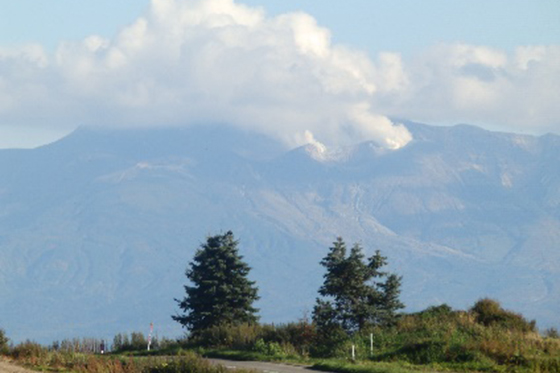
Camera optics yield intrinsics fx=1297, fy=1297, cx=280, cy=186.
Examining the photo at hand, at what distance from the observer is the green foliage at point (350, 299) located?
169 feet

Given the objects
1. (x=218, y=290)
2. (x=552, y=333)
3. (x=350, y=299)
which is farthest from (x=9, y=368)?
(x=218, y=290)

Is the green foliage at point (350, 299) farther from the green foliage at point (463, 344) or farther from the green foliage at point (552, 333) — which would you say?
the green foliage at point (552, 333)

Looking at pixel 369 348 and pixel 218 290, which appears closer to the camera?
pixel 369 348

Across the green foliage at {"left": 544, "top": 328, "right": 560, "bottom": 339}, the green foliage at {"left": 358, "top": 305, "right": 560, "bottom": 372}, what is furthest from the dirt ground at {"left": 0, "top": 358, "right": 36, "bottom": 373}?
the green foliage at {"left": 544, "top": 328, "right": 560, "bottom": 339}

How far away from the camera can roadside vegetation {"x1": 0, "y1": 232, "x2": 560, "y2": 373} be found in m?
41.1

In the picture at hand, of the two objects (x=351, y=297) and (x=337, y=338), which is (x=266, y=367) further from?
(x=351, y=297)

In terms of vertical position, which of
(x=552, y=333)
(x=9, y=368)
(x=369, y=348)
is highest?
(x=552, y=333)

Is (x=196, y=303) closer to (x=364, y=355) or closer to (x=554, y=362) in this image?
(x=364, y=355)

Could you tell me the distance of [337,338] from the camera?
4991 cm

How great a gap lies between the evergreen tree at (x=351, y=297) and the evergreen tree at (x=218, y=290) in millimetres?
10910

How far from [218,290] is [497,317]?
59.7ft

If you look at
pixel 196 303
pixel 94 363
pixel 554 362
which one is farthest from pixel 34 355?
pixel 196 303

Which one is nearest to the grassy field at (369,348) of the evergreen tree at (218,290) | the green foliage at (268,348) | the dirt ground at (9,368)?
the green foliage at (268,348)

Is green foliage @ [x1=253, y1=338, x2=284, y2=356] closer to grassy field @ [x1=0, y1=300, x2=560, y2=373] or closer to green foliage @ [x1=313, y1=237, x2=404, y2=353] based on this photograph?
grassy field @ [x1=0, y1=300, x2=560, y2=373]
